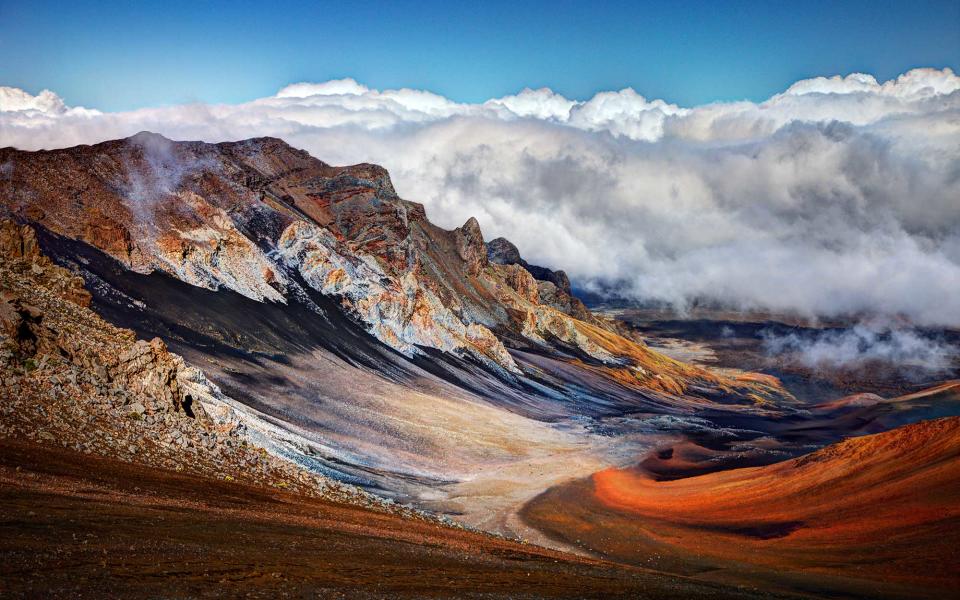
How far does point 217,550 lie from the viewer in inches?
814

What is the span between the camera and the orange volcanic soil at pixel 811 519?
34.0m

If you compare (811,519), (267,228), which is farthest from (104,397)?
(267,228)

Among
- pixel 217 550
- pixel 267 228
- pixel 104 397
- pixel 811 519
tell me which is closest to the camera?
pixel 217 550

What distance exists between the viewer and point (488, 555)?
96.3 feet

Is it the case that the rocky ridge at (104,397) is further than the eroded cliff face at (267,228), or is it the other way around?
the eroded cliff face at (267,228)

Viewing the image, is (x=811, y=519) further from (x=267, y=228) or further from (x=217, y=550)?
(x=267, y=228)

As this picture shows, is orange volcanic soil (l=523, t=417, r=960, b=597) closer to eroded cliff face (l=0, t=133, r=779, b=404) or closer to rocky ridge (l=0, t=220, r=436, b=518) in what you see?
rocky ridge (l=0, t=220, r=436, b=518)

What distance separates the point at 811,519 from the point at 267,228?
94.8 m

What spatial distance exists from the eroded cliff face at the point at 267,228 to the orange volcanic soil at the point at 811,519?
184 feet

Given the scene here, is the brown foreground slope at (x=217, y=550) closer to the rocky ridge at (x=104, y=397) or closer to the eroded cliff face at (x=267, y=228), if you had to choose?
the rocky ridge at (x=104, y=397)

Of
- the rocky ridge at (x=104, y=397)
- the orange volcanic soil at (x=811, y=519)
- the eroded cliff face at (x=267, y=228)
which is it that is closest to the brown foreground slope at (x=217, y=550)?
the rocky ridge at (x=104, y=397)

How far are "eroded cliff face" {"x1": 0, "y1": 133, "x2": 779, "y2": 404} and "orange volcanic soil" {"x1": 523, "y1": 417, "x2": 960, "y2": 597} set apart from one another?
184 feet

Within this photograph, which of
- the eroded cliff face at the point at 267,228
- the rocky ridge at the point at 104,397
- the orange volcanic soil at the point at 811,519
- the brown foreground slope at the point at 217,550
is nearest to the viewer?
the brown foreground slope at the point at 217,550

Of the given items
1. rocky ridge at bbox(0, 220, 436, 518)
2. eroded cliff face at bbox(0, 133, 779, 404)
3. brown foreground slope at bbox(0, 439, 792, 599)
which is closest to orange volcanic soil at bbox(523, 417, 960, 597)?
brown foreground slope at bbox(0, 439, 792, 599)
